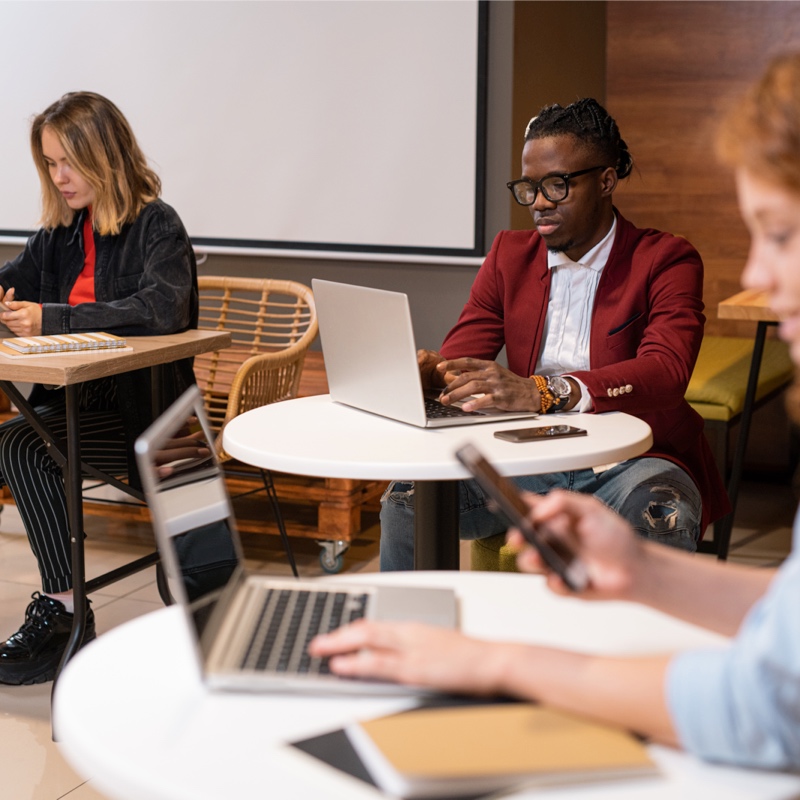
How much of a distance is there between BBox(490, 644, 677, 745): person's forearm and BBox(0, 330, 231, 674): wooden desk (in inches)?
64.2

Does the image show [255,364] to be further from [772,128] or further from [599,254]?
[772,128]

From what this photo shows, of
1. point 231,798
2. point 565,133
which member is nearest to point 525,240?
point 565,133

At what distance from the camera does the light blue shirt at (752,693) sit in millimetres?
796

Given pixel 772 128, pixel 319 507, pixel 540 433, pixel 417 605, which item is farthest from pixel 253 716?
pixel 319 507

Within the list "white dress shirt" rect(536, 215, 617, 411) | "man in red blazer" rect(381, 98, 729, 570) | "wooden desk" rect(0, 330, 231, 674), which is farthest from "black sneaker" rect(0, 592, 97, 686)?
"white dress shirt" rect(536, 215, 617, 411)

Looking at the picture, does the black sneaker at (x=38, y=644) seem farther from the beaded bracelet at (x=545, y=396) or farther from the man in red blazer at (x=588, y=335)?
the beaded bracelet at (x=545, y=396)

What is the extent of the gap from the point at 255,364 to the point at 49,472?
59 cm

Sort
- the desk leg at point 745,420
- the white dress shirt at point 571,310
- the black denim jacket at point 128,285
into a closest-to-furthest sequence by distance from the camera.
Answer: the white dress shirt at point 571,310 → the black denim jacket at point 128,285 → the desk leg at point 745,420

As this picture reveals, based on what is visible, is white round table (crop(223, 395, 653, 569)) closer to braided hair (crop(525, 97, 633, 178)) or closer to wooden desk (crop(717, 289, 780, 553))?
braided hair (crop(525, 97, 633, 178))

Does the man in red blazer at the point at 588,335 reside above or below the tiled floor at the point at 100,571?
above

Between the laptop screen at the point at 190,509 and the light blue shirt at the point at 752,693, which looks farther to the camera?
the laptop screen at the point at 190,509

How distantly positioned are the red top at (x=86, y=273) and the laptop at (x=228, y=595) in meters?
1.91

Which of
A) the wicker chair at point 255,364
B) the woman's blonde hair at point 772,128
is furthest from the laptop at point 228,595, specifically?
the wicker chair at point 255,364

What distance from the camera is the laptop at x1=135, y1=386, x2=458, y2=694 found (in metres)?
0.95
